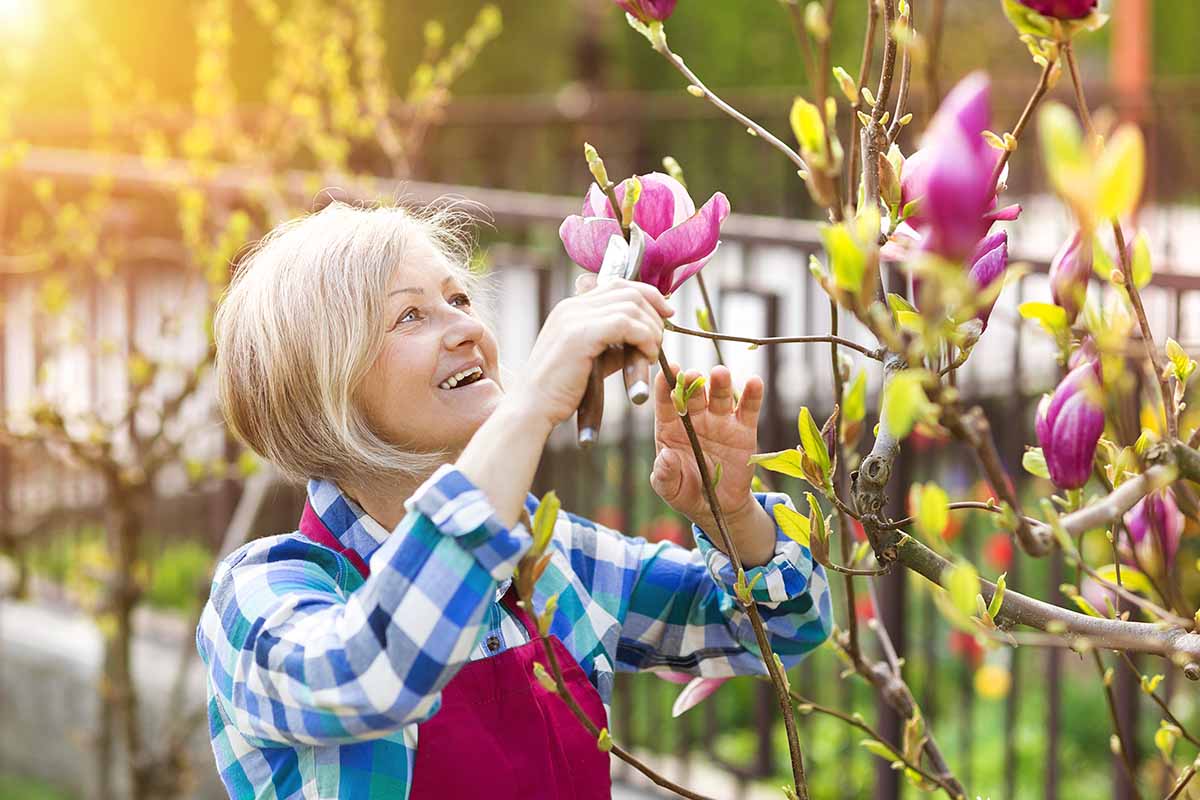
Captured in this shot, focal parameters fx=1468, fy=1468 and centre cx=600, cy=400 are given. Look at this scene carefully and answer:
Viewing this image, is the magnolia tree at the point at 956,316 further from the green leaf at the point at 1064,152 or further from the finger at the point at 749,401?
the finger at the point at 749,401

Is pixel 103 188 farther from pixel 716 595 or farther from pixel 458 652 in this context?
pixel 458 652

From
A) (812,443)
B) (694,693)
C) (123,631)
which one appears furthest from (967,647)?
(812,443)

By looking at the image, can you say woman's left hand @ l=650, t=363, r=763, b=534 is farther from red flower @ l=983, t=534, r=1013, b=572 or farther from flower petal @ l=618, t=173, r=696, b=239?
red flower @ l=983, t=534, r=1013, b=572

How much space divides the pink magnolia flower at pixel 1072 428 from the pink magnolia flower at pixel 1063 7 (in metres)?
0.22

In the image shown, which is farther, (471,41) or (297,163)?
(297,163)

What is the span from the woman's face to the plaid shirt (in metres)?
0.11

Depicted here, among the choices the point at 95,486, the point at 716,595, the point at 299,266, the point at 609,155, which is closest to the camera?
the point at 299,266

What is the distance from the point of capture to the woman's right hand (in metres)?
1.03

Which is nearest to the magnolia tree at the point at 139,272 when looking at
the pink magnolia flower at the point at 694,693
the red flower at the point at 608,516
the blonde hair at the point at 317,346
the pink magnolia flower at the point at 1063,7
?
the red flower at the point at 608,516

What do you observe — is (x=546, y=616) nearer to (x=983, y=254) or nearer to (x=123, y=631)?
(x=983, y=254)

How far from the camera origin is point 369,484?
1.45m

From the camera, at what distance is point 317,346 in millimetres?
1390

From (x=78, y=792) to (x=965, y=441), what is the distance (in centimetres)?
339

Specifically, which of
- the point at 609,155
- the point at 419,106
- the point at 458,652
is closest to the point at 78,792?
the point at 419,106
